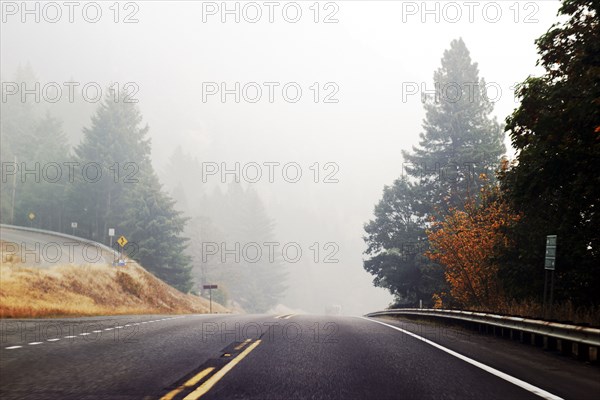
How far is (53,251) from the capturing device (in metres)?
45.1

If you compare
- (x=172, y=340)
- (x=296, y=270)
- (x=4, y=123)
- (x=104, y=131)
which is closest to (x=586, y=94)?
(x=172, y=340)

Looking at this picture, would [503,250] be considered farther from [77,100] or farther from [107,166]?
[77,100]

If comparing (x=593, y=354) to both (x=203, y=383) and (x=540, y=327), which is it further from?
(x=203, y=383)

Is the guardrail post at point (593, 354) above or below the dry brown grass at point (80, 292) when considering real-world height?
above

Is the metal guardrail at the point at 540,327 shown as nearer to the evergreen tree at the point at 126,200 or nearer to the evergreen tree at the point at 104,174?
the evergreen tree at the point at 126,200

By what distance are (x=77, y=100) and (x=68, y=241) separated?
10995cm

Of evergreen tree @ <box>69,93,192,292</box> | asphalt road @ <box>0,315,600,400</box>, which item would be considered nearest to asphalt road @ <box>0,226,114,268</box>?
evergreen tree @ <box>69,93,192,292</box>

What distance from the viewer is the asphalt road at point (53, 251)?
40.8 m

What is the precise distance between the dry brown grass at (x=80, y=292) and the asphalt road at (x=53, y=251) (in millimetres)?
2027

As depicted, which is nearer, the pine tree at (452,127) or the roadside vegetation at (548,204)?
the roadside vegetation at (548,204)

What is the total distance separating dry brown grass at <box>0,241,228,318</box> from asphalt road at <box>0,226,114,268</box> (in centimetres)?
203

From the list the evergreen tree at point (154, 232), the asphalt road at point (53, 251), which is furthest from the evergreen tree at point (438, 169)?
the asphalt road at point (53, 251)

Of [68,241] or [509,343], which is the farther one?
[68,241]

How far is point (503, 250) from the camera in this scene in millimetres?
22000
